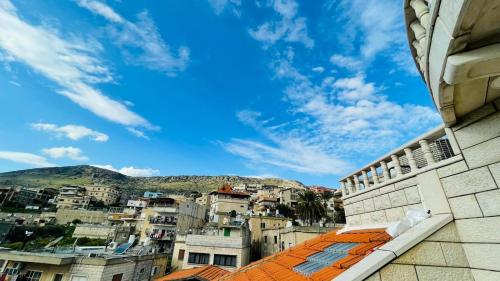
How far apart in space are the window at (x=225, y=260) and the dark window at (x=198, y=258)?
1.14m

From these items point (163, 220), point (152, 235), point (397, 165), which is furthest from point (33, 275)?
point (163, 220)

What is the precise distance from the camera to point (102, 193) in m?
102

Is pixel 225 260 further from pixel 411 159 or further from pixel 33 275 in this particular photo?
pixel 411 159

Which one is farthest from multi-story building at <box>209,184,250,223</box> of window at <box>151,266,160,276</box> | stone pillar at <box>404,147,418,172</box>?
stone pillar at <box>404,147,418,172</box>

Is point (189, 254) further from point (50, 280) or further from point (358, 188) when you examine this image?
point (358, 188)

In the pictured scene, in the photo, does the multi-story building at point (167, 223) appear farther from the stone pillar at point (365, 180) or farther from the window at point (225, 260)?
the stone pillar at point (365, 180)

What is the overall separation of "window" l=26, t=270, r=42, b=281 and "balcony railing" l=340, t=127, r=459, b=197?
23.1 meters

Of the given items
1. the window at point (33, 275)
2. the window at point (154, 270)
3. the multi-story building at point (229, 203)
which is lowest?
the window at point (154, 270)

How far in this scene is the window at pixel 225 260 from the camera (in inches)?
1089

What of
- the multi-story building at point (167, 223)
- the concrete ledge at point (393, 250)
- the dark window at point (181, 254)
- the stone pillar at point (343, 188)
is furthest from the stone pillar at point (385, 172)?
the multi-story building at point (167, 223)

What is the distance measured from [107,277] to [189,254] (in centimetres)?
1224

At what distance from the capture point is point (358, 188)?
823cm

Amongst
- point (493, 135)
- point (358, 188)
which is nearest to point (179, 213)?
point (358, 188)

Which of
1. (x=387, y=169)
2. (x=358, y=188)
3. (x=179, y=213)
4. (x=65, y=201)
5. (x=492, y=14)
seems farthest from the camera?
(x=65, y=201)
